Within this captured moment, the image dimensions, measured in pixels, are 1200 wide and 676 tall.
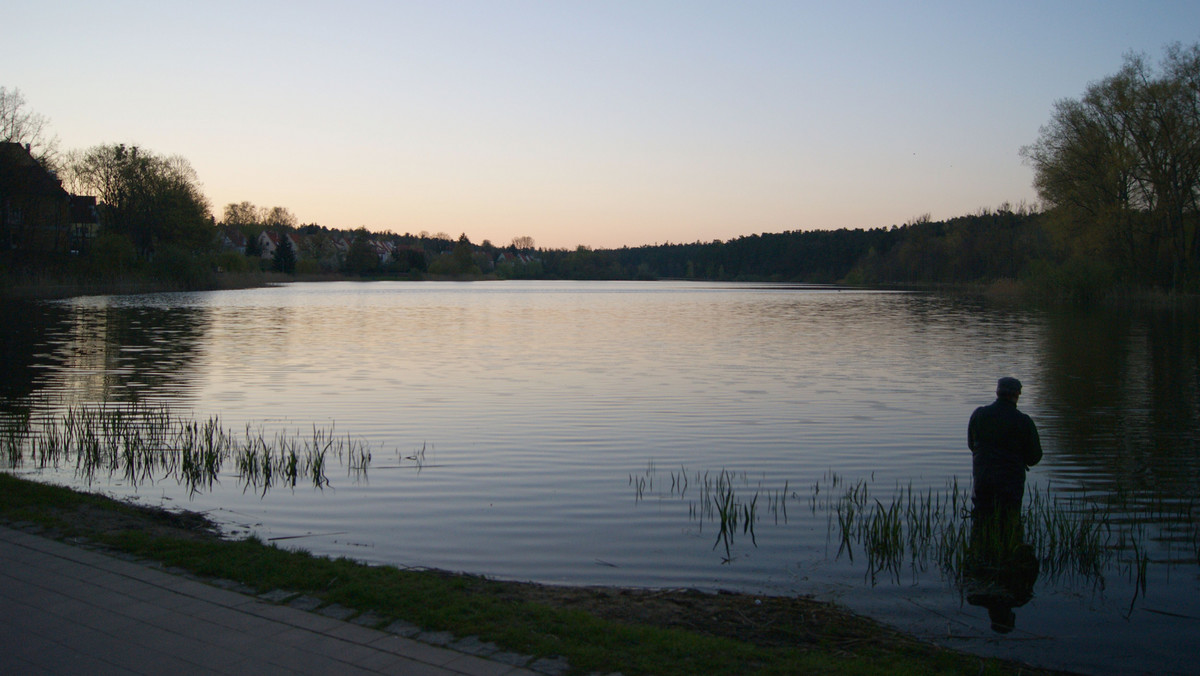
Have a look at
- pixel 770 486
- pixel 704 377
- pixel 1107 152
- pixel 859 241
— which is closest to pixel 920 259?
pixel 859 241

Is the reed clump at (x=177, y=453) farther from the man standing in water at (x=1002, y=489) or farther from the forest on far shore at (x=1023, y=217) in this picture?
the forest on far shore at (x=1023, y=217)

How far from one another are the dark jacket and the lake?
88 cm

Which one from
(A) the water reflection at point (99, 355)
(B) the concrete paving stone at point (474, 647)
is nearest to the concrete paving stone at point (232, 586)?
(B) the concrete paving stone at point (474, 647)

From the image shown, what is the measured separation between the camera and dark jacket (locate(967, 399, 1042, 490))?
762cm

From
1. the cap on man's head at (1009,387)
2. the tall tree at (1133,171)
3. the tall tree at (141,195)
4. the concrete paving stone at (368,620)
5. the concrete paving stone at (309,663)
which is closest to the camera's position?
the concrete paving stone at (309,663)

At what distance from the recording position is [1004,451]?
7.75 metres

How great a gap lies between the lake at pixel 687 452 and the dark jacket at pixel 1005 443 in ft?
2.87

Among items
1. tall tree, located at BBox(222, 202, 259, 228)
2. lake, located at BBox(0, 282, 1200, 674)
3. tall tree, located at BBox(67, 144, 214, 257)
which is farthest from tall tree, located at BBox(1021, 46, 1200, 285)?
A: tall tree, located at BBox(222, 202, 259, 228)

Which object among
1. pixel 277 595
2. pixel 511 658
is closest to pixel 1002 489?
pixel 511 658

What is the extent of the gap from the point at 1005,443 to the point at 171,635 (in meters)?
6.69

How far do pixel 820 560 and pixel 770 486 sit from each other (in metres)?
2.69

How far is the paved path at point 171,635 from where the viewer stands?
4.26 m

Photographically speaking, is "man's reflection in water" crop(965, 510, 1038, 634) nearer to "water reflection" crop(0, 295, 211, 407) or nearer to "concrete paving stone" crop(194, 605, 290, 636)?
"concrete paving stone" crop(194, 605, 290, 636)

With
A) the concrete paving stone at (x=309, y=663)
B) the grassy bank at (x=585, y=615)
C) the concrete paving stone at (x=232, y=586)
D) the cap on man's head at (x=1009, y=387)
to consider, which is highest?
the cap on man's head at (x=1009, y=387)
